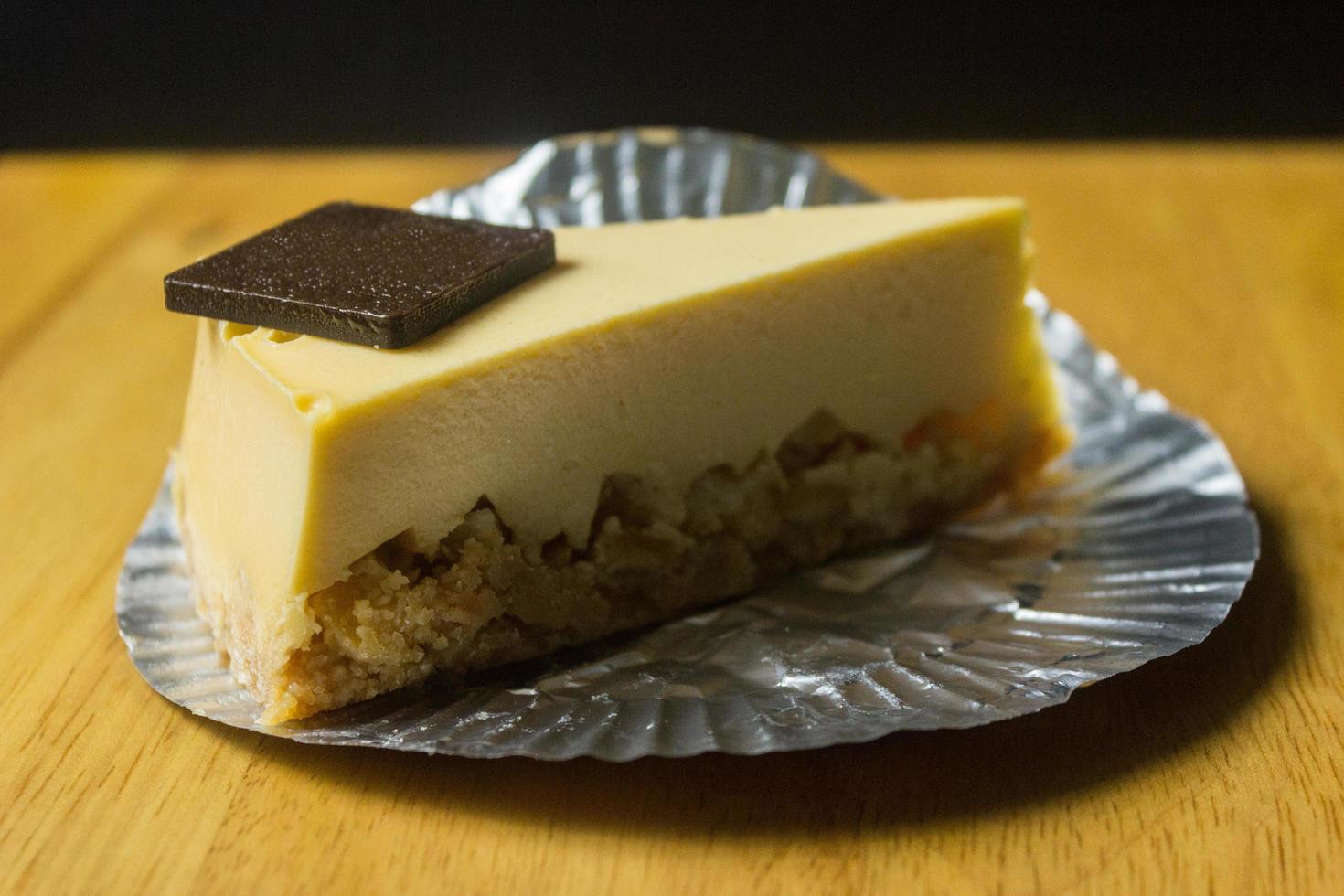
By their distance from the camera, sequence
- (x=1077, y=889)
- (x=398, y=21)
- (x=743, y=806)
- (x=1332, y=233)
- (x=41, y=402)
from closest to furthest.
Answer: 1. (x=1077, y=889)
2. (x=743, y=806)
3. (x=41, y=402)
4. (x=1332, y=233)
5. (x=398, y=21)

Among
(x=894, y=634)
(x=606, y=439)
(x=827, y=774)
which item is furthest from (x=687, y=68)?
(x=827, y=774)

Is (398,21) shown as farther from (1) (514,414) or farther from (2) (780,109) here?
(1) (514,414)

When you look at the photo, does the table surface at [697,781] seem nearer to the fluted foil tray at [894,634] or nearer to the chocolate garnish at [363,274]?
the fluted foil tray at [894,634]

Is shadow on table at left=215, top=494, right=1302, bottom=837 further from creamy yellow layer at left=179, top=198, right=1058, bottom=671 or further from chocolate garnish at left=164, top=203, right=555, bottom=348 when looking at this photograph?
chocolate garnish at left=164, top=203, right=555, bottom=348

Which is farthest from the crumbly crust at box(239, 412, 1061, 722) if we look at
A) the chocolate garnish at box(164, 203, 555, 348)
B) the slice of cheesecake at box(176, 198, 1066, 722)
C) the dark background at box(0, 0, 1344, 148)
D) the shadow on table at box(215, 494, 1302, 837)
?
the dark background at box(0, 0, 1344, 148)

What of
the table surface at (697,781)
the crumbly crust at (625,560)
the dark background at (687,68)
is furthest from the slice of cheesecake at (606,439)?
the dark background at (687,68)

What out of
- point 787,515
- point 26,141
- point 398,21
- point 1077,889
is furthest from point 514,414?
point 26,141
